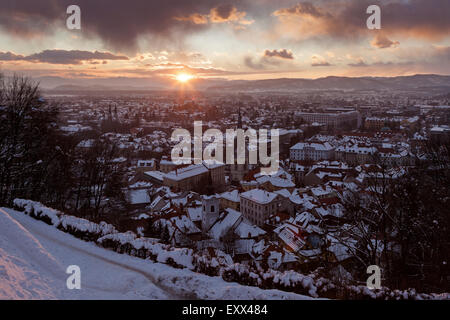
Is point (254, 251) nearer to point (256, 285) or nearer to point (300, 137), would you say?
point (256, 285)

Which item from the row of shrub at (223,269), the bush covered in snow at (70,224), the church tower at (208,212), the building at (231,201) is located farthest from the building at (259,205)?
the row of shrub at (223,269)

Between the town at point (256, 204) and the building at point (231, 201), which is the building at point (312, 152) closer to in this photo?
the town at point (256, 204)

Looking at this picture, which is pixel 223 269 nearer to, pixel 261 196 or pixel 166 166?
pixel 261 196

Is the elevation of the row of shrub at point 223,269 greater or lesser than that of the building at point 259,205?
greater

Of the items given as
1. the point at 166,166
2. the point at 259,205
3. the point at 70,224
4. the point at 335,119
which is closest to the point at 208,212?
the point at 259,205

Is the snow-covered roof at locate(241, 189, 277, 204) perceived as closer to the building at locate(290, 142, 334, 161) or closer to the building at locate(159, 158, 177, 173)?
the building at locate(159, 158, 177, 173)

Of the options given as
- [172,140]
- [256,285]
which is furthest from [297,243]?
[172,140]
